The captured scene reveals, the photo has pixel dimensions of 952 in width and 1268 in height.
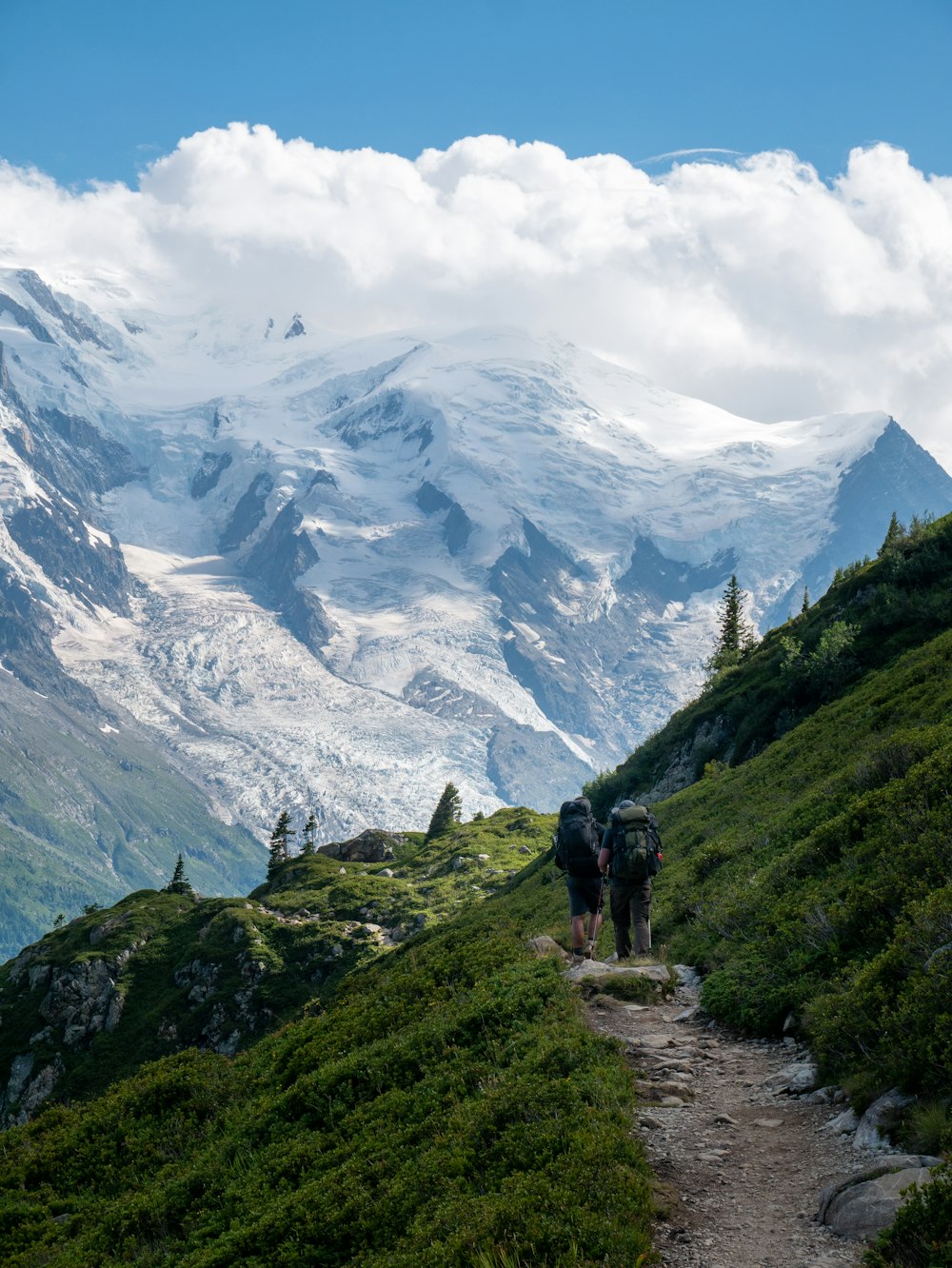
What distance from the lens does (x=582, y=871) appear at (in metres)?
23.1

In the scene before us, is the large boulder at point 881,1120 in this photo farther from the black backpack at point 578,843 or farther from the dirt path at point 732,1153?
the black backpack at point 578,843

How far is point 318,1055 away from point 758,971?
7.91 metres

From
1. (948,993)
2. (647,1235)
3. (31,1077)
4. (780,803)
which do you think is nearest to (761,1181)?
(647,1235)

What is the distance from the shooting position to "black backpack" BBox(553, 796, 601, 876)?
75.8 ft

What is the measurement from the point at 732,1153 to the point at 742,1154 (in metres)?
0.11

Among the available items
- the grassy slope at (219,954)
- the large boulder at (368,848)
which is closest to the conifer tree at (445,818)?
the large boulder at (368,848)

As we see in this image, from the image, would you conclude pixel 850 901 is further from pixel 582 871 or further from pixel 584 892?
pixel 584 892

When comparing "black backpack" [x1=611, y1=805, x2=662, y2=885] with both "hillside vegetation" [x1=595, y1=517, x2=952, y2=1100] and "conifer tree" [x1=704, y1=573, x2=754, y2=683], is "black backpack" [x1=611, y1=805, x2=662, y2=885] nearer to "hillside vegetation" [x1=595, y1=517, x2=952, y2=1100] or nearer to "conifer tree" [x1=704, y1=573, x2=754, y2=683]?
"hillside vegetation" [x1=595, y1=517, x2=952, y2=1100]

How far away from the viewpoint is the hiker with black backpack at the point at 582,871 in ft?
75.5

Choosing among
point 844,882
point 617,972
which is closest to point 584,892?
point 617,972

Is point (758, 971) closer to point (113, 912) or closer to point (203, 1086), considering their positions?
point (203, 1086)

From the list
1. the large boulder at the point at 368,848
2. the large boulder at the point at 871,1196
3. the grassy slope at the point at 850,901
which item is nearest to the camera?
the large boulder at the point at 871,1196

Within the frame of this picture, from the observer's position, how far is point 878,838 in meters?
17.0

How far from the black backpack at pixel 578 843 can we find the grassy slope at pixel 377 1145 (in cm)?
203
